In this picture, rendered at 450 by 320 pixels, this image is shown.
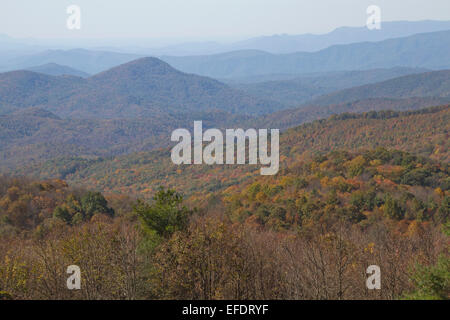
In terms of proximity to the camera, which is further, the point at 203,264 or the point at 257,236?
the point at 257,236

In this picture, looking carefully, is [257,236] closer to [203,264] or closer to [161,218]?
[161,218]

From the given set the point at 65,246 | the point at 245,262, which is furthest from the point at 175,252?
the point at 65,246

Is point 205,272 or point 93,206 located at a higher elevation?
point 205,272

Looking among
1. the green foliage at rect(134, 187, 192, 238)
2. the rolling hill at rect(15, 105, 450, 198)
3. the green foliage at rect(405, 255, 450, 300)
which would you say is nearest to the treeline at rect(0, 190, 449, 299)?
the green foliage at rect(405, 255, 450, 300)

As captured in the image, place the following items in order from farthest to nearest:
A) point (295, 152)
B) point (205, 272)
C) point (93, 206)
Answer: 1. point (295, 152)
2. point (93, 206)
3. point (205, 272)

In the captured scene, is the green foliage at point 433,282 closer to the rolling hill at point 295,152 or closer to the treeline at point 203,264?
the treeline at point 203,264

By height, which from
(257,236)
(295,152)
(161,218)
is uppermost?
(161,218)

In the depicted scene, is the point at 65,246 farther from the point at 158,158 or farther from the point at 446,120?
the point at 158,158

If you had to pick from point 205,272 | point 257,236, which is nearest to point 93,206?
point 257,236

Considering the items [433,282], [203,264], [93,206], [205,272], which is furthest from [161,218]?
[93,206]

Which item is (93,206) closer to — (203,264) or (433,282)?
(203,264)

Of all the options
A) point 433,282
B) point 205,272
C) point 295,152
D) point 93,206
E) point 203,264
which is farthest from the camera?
point 295,152

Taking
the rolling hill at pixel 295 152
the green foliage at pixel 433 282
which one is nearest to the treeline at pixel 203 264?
the green foliage at pixel 433 282
